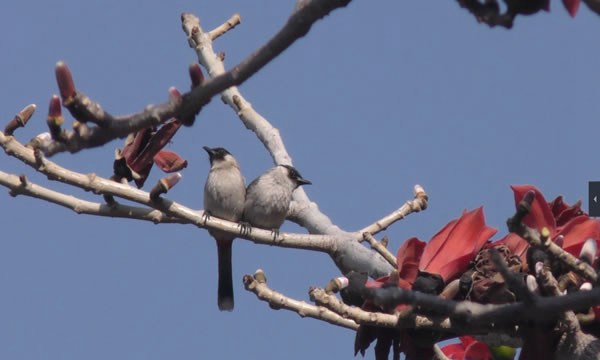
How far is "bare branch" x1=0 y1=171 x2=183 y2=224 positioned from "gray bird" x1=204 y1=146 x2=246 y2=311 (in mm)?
3552

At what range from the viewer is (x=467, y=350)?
3223 mm

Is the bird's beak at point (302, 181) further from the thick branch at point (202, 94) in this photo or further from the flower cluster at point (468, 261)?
the thick branch at point (202, 94)

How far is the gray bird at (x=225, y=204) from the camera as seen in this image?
22.5 ft

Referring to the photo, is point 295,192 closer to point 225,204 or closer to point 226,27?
point 226,27

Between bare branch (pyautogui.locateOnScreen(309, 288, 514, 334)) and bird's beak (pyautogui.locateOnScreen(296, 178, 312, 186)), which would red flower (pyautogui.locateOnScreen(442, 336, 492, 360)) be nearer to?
bare branch (pyautogui.locateOnScreen(309, 288, 514, 334))

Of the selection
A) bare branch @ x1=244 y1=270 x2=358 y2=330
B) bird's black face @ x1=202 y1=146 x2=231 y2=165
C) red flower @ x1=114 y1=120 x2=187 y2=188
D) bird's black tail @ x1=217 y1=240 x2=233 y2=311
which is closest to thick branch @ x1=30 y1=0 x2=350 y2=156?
bare branch @ x1=244 y1=270 x2=358 y2=330

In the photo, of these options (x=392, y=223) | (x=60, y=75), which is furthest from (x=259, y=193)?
(x=60, y=75)

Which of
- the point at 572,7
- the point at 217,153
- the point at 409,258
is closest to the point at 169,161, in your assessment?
the point at 409,258

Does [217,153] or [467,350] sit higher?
[217,153]

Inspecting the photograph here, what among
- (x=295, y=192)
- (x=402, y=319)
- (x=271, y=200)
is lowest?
(x=402, y=319)

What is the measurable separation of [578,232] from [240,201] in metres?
4.27

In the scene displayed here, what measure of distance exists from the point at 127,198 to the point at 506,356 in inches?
44.1

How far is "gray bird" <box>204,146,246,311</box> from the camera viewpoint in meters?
6.87

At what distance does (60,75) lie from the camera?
1.97 metres
